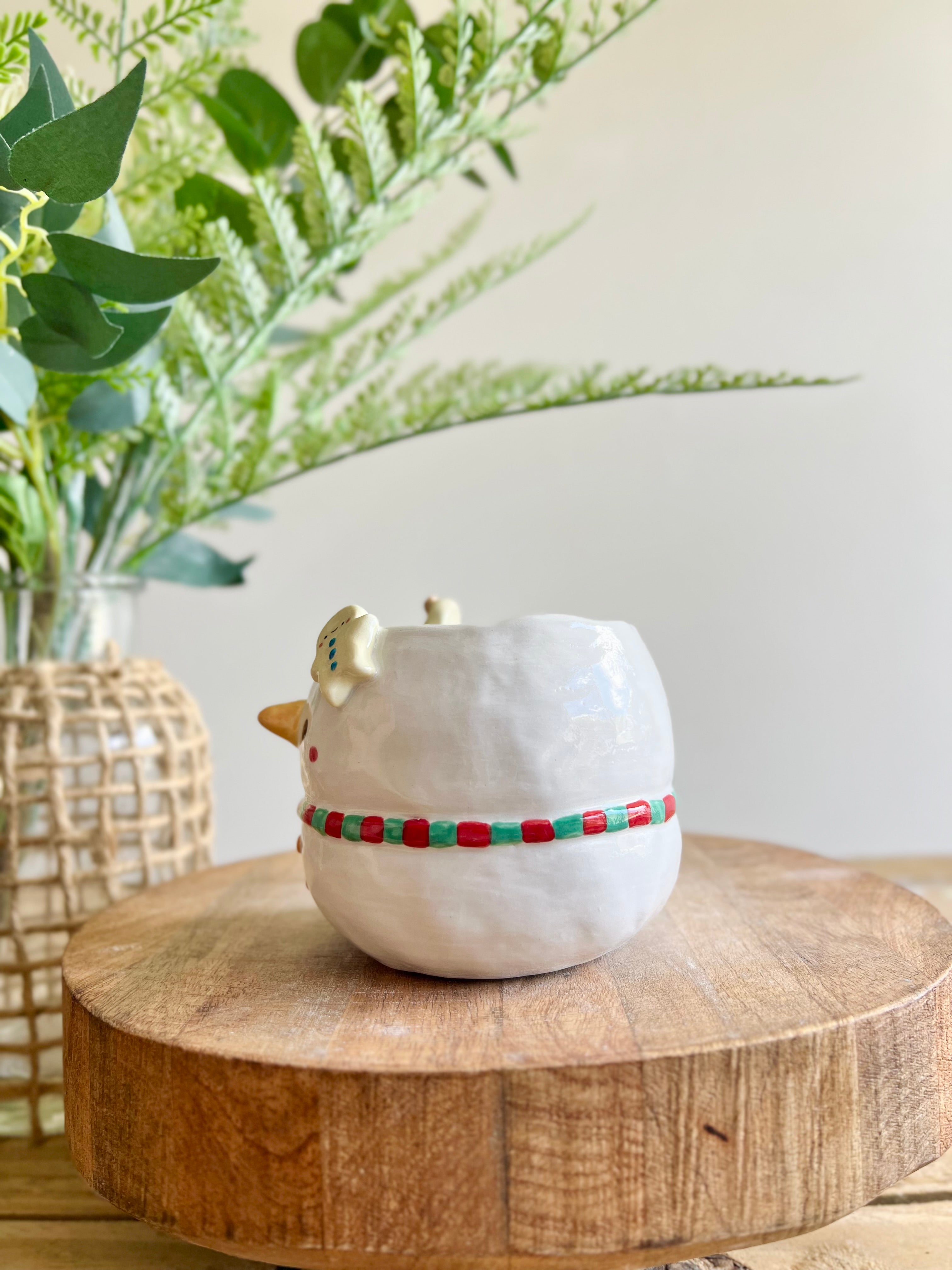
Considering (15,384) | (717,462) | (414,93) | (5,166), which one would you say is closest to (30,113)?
(5,166)

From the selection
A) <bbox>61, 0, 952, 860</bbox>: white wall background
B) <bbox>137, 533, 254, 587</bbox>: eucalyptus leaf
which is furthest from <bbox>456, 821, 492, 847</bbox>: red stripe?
<bbox>61, 0, 952, 860</bbox>: white wall background

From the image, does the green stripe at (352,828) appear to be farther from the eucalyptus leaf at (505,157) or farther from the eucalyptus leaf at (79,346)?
the eucalyptus leaf at (505,157)

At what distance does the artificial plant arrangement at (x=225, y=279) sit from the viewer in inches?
19.5

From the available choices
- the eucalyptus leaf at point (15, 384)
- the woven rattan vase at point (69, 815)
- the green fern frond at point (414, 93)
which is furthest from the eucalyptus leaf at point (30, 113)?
the woven rattan vase at point (69, 815)

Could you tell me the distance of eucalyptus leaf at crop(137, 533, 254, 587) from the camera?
2.32 feet

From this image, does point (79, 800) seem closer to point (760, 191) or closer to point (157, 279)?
point (157, 279)

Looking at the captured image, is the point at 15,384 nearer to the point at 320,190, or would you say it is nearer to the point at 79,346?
the point at 79,346

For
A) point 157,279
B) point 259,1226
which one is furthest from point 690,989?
point 157,279

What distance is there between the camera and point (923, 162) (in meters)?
1.02

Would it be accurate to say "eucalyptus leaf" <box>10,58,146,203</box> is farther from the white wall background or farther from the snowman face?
the white wall background

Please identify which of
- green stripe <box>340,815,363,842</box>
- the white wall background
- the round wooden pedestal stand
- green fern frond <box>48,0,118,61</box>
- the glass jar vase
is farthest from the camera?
the white wall background

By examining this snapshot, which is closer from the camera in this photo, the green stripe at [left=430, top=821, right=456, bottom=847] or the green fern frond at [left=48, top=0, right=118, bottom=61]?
the green stripe at [left=430, top=821, right=456, bottom=847]

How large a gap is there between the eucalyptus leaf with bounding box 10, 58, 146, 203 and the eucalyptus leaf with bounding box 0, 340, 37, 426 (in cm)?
11

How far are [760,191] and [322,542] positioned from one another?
569 mm
